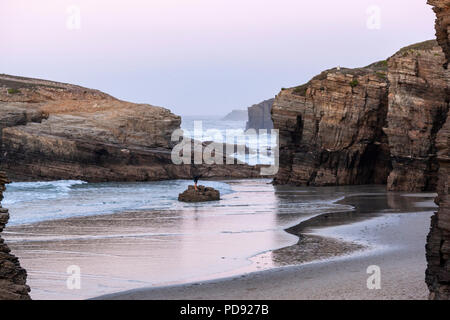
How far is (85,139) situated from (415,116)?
27.2 m

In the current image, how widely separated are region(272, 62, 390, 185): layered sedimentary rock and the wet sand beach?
43.6 ft

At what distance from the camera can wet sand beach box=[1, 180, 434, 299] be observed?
43.4 ft

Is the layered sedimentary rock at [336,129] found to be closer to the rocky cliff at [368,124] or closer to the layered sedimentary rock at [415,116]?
the rocky cliff at [368,124]

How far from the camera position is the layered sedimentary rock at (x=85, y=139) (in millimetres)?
51125

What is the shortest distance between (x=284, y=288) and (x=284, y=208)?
16550 mm

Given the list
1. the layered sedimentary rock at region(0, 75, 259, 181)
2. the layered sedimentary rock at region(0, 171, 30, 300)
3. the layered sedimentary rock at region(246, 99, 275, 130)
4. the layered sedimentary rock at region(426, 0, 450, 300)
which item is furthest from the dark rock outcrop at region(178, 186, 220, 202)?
the layered sedimentary rock at region(246, 99, 275, 130)

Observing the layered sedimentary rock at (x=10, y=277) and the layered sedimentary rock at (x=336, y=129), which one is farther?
the layered sedimentary rock at (x=336, y=129)

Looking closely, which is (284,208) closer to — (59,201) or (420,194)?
(420,194)

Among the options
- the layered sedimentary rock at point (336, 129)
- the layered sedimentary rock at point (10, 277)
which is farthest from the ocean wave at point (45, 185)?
the layered sedimentary rock at point (10, 277)

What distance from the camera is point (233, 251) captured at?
18.1m

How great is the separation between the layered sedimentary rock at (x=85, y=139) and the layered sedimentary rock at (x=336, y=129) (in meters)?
11.9

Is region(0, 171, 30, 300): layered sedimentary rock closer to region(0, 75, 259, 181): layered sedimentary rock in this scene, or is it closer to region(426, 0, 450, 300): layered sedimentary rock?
region(426, 0, 450, 300): layered sedimentary rock
